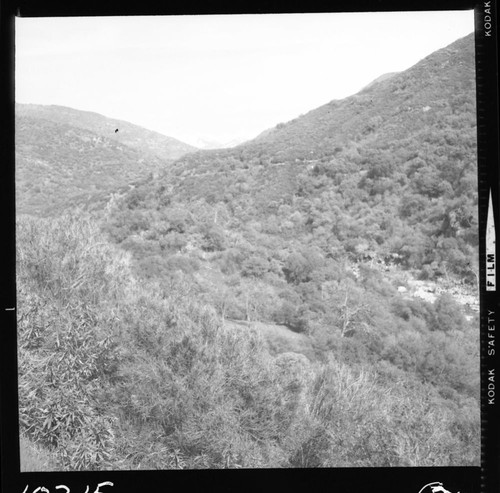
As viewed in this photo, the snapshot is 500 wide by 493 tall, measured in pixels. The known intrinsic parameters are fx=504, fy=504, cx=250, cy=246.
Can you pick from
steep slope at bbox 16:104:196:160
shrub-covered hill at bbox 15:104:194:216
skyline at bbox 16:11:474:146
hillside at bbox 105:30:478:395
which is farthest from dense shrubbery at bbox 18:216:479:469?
skyline at bbox 16:11:474:146

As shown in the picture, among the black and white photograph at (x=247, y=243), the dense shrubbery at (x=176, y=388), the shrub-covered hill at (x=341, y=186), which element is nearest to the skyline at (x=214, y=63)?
the black and white photograph at (x=247, y=243)

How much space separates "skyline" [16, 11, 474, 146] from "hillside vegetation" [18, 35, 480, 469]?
0.52 feet

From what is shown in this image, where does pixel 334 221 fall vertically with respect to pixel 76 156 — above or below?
below

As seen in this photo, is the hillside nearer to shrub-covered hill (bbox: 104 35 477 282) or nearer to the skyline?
shrub-covered hill (bbox: 104 35 477 282)

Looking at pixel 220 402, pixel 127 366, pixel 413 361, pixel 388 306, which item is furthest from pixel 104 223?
pixel 413 361

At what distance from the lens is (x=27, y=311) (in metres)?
3.46

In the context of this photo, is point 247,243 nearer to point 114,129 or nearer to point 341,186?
point 341,186

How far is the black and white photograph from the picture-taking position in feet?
10.7

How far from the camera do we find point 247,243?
3.71m

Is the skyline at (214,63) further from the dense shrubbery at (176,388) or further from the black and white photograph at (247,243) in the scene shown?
the dense shrubbery at (176,388)

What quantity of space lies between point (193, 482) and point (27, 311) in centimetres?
160

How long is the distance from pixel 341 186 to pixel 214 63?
4.12 ft

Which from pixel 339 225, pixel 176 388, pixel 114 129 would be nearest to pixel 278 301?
pixel 339 225

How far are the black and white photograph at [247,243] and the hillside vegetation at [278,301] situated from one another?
0.05 ft
